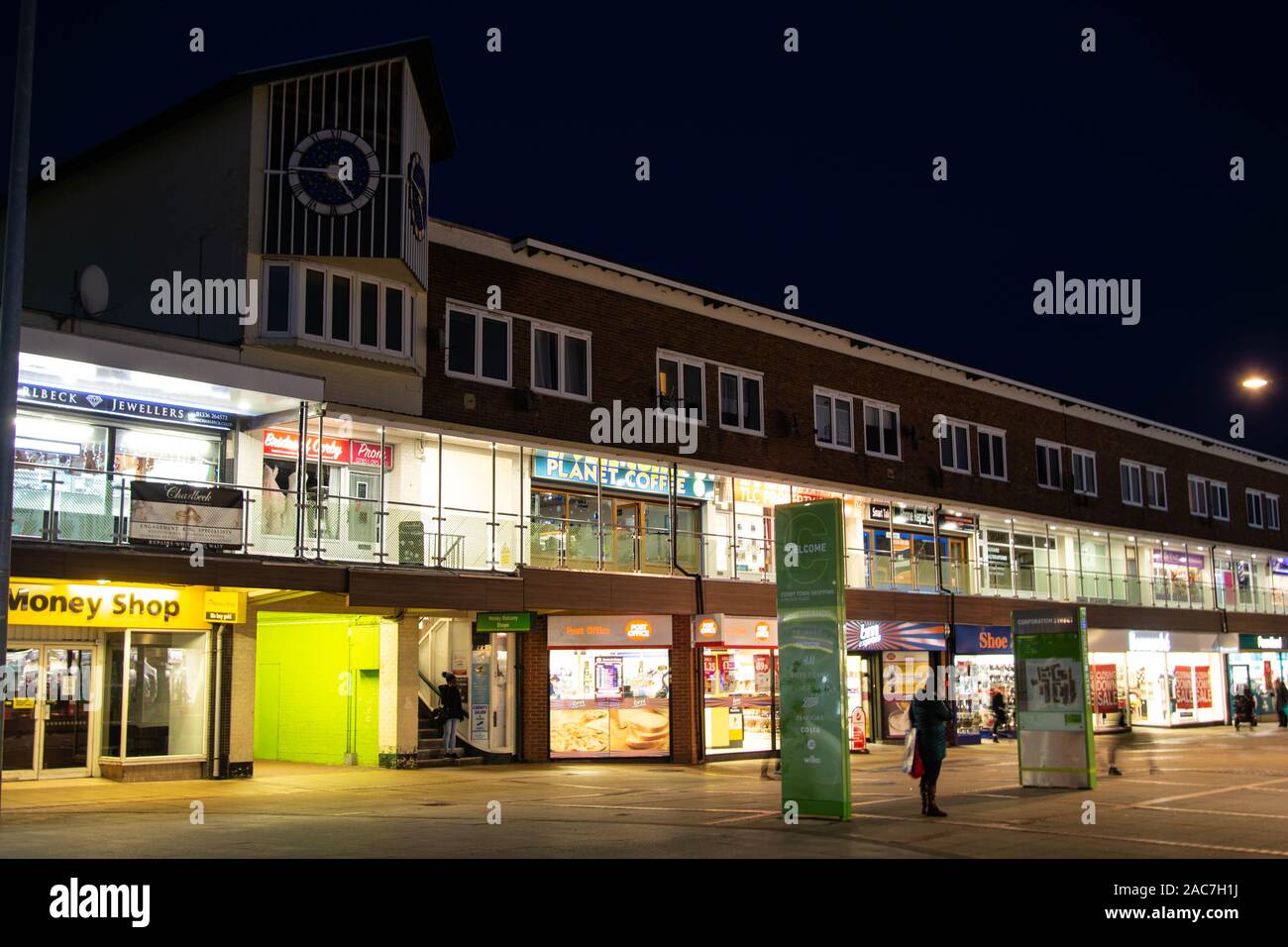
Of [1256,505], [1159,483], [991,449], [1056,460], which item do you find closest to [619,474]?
[991,449]

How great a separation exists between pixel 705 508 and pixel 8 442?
1823cm

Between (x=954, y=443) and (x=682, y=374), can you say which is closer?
(x=682, y=374)

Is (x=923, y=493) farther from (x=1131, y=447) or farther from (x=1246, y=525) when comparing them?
(x=1246, y=525)

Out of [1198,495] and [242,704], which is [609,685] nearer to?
[242,704]

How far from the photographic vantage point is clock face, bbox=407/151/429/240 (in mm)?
23266

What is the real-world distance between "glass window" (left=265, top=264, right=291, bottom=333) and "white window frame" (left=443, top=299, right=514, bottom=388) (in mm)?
3605

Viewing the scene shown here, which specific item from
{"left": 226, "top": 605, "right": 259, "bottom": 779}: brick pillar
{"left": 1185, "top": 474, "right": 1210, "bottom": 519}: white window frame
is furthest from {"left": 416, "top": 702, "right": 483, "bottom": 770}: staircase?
{"left": 1185, "top": 474, "right": 1210, "bottom": 519}: white window frame

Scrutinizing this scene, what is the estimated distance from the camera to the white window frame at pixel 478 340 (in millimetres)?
25094

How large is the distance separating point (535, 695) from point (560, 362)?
7.17m

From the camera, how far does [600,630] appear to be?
27125mm

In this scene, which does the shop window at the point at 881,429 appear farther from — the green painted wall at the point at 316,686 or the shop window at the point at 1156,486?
→ the shop window at the point at 1156,486

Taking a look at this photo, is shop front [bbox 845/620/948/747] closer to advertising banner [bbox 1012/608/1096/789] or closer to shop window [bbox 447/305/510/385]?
shop window [bbox 447/305/510/385]
